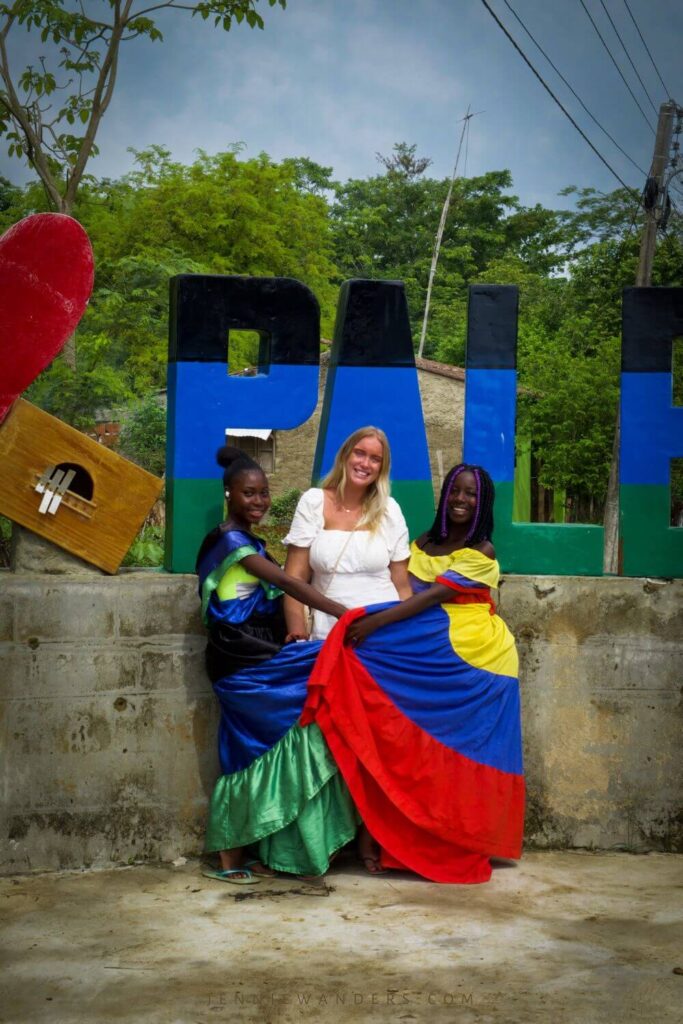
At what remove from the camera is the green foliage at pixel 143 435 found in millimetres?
17750

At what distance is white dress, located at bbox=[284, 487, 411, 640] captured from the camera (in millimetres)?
4859

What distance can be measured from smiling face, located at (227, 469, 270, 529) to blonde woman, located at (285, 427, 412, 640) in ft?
0.51

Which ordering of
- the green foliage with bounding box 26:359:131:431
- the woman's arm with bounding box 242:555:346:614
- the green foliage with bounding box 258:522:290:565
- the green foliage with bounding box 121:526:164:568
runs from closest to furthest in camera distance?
the woman's arm with bounding box 242:555:346:614 < the green foliage with bounding box 121:526:164:568 < the green foliage with bounding box 26:359:131:431 < the green foliage with bounding box 258:522:290:565

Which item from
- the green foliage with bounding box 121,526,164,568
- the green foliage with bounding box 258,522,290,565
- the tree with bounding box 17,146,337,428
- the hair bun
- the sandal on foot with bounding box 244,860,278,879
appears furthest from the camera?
the tree with bounding box 17,146,337,428

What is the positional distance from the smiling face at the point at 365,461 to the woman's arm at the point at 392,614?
20.3 inches

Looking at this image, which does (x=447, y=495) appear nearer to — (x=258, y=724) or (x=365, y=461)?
(x=365, y=461)

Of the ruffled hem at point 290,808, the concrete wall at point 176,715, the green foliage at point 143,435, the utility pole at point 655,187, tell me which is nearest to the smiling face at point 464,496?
the concrete wall at point 176,715

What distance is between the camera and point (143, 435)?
17781 millimetres

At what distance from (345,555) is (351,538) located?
74 millimetres

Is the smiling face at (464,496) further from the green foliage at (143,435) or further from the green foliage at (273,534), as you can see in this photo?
the green foliage at (273,534)

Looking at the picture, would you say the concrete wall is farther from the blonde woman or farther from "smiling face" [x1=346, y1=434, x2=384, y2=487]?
"smiling face" [x1=346, y1=434, x2=384, y2=487]

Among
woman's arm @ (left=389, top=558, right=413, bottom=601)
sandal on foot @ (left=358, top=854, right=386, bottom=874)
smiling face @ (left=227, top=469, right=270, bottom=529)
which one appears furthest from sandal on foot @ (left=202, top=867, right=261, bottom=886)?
smiling face @ (left=227, top=469, right=270, bottom=529)

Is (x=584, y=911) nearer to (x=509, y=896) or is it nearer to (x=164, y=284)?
(x=509, y=896)

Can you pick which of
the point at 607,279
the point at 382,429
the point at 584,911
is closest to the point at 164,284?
the point at 607,279
